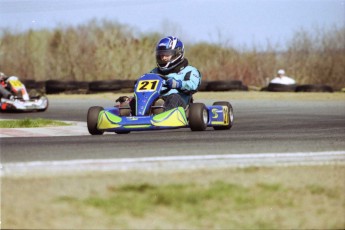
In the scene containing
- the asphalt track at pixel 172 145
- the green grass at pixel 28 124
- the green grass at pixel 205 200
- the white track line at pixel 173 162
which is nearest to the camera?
the green grass at pixel 205 200

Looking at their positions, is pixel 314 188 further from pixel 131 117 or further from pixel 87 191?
pixel 131 117

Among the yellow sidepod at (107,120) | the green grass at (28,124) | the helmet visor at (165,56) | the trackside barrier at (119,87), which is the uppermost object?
the helmet visor at (165,56)

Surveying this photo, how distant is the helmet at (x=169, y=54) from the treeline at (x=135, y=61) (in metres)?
20.3

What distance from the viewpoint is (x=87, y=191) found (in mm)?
6383

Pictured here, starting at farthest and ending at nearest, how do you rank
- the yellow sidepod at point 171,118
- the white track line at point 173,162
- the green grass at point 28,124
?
the green grass at point 28,124
the yellow sidepod at point 171,118
the white track line at point 173,162

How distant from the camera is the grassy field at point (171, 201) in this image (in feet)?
19.5

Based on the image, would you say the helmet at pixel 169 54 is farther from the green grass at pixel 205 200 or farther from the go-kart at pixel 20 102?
the go-kart at pixel 20 102

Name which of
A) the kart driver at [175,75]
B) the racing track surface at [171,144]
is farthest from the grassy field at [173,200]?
the kart driver at [175,75]

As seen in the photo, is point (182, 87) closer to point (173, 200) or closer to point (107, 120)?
point (107, 120)

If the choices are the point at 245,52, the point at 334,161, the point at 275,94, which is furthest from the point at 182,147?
the point at 245,52

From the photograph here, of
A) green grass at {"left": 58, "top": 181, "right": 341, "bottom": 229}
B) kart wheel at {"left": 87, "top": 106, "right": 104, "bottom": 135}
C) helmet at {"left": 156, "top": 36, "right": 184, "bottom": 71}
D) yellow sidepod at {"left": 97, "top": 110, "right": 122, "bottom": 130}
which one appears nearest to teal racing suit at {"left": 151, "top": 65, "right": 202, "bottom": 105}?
helmet at {"left": 156, "top": 36, "right": 184, "bottom": 71}

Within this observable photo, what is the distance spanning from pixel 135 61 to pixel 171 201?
28.7 m

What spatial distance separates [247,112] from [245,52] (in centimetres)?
1578

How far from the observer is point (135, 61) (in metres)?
34.9
